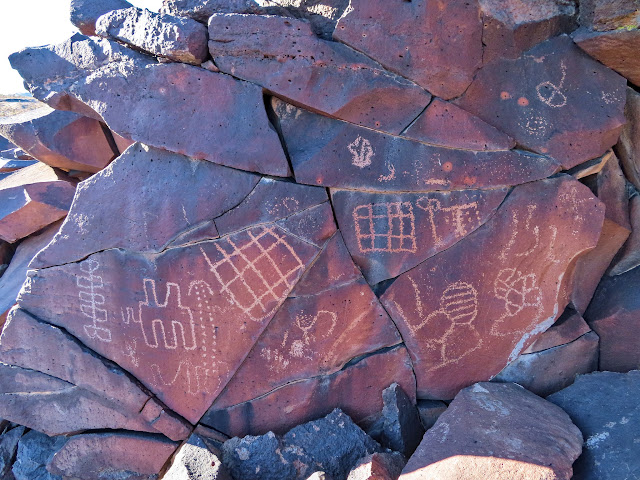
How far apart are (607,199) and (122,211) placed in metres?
2.55

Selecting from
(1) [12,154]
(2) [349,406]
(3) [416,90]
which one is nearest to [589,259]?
(3) [416,90]

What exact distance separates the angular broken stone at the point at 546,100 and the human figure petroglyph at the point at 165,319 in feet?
5.79

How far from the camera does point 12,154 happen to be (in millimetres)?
4445

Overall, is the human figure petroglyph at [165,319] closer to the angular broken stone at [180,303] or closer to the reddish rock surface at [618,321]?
the angular broken stone at [180,303]

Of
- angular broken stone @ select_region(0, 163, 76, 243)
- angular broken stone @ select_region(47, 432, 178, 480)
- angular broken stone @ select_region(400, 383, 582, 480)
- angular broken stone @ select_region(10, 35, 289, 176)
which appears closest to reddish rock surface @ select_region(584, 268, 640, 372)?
angular broken stone @ select_region(400, 383, 582, 480)

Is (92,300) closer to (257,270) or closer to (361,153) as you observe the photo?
(257,270)

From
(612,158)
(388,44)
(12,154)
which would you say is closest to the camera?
(388,44)

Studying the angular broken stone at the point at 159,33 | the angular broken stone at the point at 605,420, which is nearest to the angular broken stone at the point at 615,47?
the angular broken stone at the point at 605,420

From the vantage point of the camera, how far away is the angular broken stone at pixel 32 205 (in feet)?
10.9

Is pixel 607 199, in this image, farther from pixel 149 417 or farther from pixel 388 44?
pixel 149 417

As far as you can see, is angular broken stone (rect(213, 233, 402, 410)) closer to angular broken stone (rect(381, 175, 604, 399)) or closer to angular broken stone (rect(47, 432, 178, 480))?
angular broken stone (rect(381, 175, 604, 399))

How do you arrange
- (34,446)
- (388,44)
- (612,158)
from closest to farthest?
(388,44), (612,158), (34,446)

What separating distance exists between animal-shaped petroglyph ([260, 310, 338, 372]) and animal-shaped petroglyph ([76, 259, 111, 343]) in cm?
89

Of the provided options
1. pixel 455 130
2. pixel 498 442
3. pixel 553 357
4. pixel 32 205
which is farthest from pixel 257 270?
pixel 32 205
